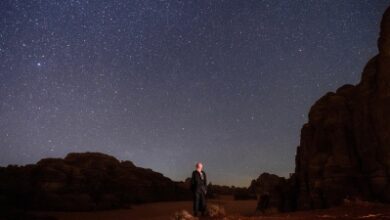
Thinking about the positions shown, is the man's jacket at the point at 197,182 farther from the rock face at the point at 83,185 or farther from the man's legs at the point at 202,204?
the rock face at the point at 83,185

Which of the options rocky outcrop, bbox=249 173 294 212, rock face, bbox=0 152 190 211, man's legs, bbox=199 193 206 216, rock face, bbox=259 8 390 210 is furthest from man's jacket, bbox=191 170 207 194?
rock face, bbox=0 152 190 211

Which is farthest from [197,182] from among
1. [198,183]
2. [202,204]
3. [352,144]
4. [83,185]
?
[83,185]

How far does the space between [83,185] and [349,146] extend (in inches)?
1090

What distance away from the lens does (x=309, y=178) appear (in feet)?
96.1

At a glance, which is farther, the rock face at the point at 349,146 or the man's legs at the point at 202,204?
the rock face at the point at 349,146

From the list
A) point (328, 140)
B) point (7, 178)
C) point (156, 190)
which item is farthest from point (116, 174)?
point (328, 140)

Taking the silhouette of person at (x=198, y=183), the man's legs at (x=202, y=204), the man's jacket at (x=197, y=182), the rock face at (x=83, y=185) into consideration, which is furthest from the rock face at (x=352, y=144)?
the rock face at (x=83, y=185)

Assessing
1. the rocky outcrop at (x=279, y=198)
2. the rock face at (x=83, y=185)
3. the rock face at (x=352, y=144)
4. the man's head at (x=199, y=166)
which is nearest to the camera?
the man's head at (x=199, y=166)

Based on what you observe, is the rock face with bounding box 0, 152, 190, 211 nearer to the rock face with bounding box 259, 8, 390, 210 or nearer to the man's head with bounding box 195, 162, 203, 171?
the rock face with bounding box 259, 8, 390, 210

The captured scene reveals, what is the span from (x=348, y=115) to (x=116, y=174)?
3077 centimetres

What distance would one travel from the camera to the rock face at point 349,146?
25.0 metres

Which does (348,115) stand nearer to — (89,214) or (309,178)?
(309,178)

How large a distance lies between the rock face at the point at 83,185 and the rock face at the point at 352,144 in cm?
2071

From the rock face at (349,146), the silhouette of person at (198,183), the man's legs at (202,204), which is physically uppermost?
the rock face at (349,146)
